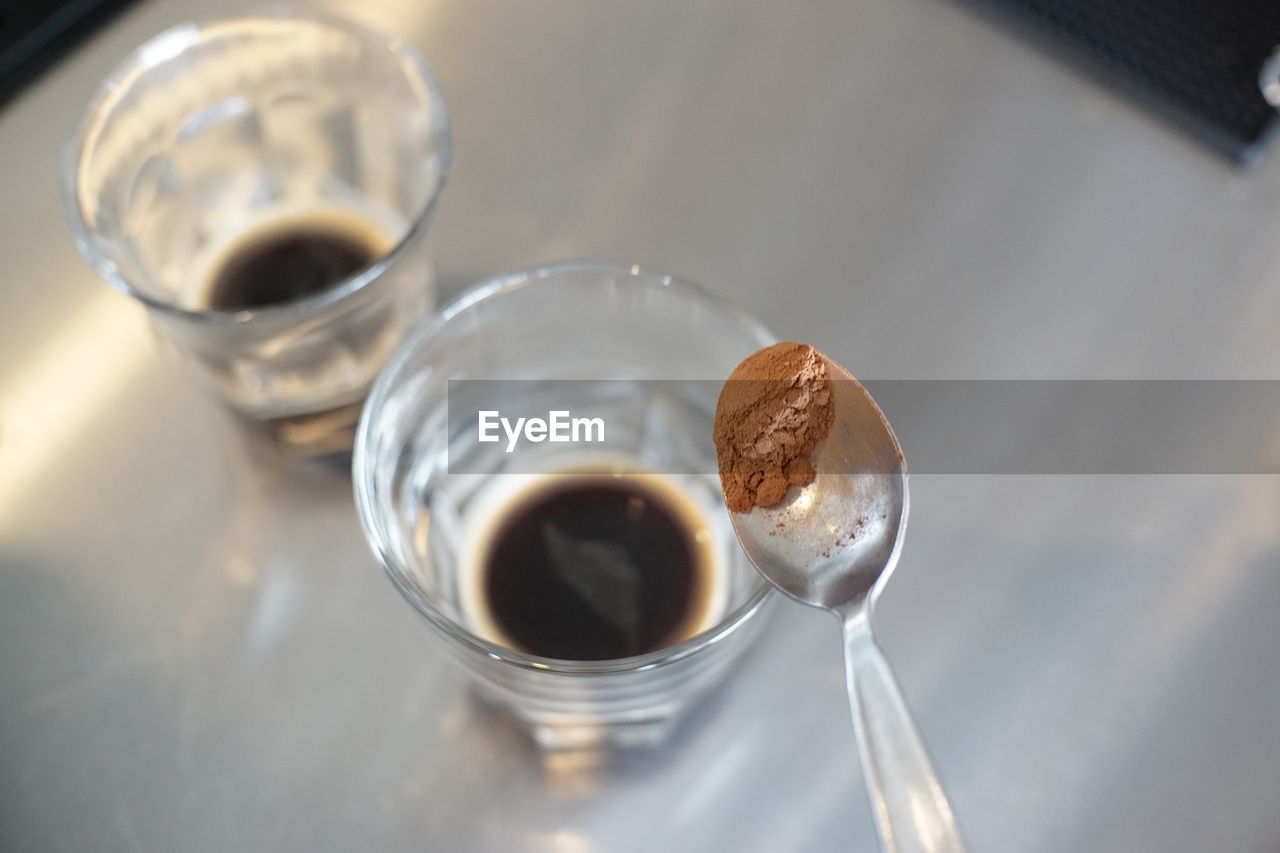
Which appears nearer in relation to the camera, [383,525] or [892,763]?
[892,763]

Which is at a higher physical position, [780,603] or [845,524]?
[845,524]

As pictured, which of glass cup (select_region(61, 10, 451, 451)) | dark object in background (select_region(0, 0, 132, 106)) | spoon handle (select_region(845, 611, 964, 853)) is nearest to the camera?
spoon handle (select_region(845, 611, 964, 853))

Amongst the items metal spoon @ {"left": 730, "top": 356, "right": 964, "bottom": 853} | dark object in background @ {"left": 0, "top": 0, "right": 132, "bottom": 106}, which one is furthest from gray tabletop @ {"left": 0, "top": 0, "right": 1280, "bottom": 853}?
metal spoon @ {"left": 730, "top": 356, "right": 964, "bottom": 853}

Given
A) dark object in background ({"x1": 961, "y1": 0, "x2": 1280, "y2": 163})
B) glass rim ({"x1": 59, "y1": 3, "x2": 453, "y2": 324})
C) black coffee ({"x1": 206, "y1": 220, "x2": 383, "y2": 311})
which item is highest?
dark object in background ({"x1": 961, "y1": 0, "x2": 1280, "y2": 163})

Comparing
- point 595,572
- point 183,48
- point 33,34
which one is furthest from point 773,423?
point 33,34

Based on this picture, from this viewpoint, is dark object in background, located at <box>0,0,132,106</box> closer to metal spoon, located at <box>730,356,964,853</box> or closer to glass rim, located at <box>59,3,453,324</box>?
glass rim, located at <box>59,3,453,324</box>

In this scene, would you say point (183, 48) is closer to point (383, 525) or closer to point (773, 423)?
point (383, 525)

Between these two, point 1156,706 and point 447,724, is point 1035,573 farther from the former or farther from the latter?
point 447,724
